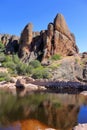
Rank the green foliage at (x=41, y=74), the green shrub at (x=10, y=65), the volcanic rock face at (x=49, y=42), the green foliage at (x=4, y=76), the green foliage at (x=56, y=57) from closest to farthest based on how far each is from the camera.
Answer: the green foliage at (x=4, y=76), the green foliage at (x=41, y=74), the green shrub at (x=10, y=65), the green foliage at (x=56, y=57), the volcanic rock face at (x=49, y=42)

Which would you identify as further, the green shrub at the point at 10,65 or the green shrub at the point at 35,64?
the green shrub at the point at 35,64

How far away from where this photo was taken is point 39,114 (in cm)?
3556

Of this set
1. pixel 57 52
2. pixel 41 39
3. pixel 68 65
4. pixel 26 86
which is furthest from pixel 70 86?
pixel 41 39

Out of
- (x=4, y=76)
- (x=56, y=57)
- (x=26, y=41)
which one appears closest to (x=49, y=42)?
(x=56, y=57)

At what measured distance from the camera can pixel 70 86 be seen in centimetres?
6969

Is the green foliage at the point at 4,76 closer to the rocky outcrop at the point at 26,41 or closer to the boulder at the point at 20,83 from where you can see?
the boulder at the point at 20,83

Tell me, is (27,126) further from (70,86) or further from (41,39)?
(41,39)

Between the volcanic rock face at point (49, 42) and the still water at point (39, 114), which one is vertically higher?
the volcanic rock face at point (49, 42)

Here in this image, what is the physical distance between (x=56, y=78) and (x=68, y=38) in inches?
769

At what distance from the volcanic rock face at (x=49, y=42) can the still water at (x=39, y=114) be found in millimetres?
46440

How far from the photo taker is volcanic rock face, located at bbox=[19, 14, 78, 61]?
9319 centimetres

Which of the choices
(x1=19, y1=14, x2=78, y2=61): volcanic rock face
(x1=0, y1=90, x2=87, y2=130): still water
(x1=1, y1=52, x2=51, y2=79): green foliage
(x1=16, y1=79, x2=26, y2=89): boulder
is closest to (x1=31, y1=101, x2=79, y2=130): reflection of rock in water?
(x1=0, y1=90, x2=87, y2=130): still water

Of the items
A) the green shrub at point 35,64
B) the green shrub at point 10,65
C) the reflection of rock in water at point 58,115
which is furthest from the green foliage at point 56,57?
the reflection of rock in water at point 58,115

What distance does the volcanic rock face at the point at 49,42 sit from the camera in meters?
93.2
